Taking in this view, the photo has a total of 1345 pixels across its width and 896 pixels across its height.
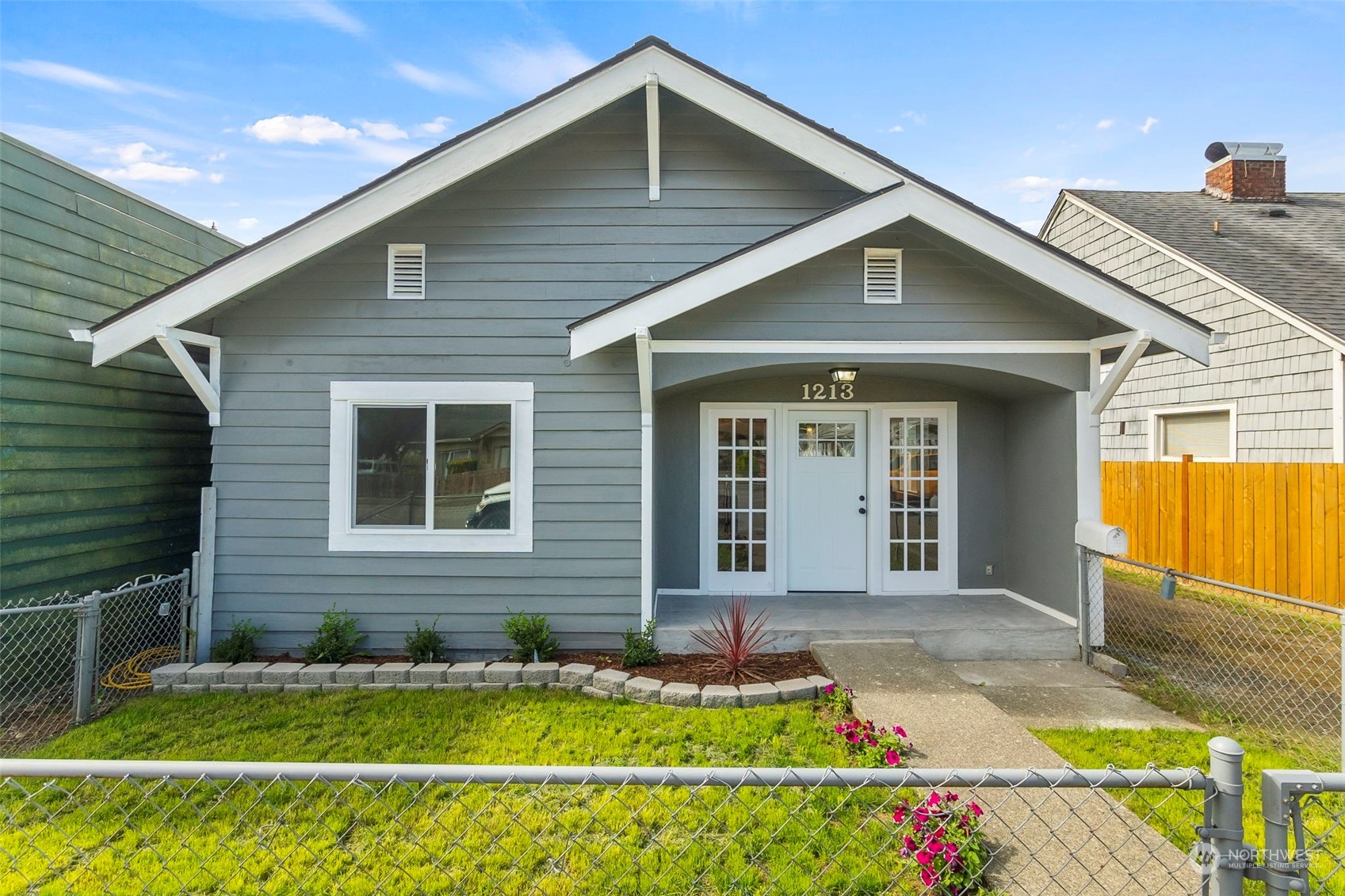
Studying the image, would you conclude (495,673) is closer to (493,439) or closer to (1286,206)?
(493,439)

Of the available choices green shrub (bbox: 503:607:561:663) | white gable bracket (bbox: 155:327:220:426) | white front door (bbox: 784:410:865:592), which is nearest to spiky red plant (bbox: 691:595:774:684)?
green shrub (bbox: 503:607:561:663)

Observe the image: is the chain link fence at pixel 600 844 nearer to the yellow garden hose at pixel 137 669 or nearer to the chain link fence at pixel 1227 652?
the yellow garden hose at pixel 137 669

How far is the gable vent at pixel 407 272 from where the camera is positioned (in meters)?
5.78

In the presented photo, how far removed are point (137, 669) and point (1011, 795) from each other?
634cm

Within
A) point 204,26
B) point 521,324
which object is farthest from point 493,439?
point 204,26

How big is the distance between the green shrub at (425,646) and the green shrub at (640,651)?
5.13 feet

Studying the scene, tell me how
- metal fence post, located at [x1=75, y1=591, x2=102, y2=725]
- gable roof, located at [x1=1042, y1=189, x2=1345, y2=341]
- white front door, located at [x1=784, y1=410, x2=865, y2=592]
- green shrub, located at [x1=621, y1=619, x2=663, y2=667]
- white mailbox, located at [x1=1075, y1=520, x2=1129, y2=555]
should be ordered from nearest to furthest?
metal fence post, located at [x1=75, y1=591, x2=102, y2=725], white mailbox, located at [x1=1075, y1=520, x2=1129, y2=555], green shrub, located at [x1=621, y1=619, x2=663, y2=667], white front door, located at [x1=784, y1=410, x2=865, y2=592], gable roof, located at [x1=1042, y1=189, x2=1345, y2=341]

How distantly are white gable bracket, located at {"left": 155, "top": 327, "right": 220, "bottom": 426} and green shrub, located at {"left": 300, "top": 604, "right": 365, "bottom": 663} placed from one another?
6.44ft

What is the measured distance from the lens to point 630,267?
5.89 m

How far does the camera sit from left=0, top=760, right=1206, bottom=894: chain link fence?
103 inches

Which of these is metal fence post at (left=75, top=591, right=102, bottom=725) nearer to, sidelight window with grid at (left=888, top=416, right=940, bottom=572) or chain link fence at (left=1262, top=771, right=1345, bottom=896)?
chain link fence at (left=1262, top=771, right=1345, bottom=896)

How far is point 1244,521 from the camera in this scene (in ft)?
26.5

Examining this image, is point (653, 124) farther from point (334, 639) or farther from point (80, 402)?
point (80, 402)

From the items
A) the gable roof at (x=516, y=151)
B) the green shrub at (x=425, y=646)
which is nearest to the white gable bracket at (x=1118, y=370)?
the gable roof at (x=516, y=151)
